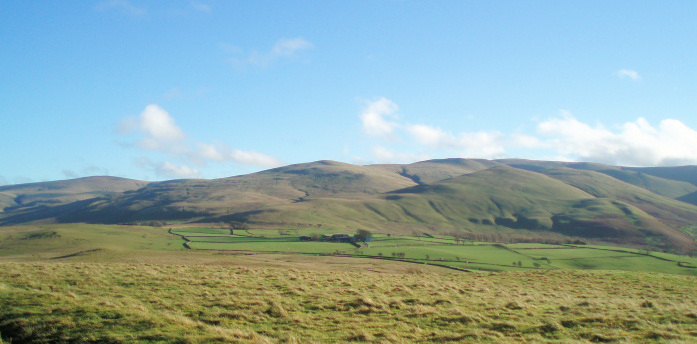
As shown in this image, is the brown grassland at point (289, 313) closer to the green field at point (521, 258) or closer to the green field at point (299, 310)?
the green field at point (299, 310)

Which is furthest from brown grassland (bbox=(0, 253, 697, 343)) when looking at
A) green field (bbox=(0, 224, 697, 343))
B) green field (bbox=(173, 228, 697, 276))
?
green field (bbox=(173, 228, 697, 276))

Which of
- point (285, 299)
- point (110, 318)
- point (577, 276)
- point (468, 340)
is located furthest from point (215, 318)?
point (577, 276)

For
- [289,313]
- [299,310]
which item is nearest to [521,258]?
[299,310]

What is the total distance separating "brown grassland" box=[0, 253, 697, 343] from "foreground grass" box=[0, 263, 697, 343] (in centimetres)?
5

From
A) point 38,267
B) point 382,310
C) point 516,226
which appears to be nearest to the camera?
point 382,310

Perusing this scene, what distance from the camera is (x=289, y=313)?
1750cm

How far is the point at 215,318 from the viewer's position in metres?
15.8

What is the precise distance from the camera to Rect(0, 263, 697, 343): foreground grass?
1392 cm

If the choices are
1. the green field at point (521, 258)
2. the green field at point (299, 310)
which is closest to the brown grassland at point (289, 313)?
the green field at point (299, 310)

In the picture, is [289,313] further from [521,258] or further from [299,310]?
[521,258]

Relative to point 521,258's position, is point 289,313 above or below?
above

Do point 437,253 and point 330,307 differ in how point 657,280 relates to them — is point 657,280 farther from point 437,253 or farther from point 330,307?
point 437,253

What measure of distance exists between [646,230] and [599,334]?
185 metres

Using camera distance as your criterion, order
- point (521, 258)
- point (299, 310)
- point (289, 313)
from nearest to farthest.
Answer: point (289, 313) < point (299, 310) < point (521, 258)
